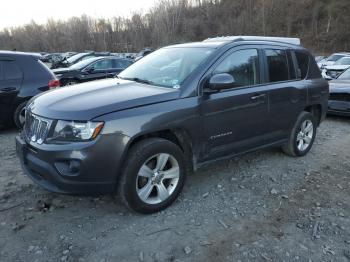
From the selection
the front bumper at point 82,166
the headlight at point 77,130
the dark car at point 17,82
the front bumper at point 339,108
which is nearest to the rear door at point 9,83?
the dark car at point 17,82

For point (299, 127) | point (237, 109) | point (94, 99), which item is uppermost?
point (94, 99)

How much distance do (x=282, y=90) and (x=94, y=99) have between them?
2690 millimetres

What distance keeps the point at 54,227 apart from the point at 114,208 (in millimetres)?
665

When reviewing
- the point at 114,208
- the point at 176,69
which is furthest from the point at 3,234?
the point at 176,69

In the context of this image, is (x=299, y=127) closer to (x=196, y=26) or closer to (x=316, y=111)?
(x=316, y=111)

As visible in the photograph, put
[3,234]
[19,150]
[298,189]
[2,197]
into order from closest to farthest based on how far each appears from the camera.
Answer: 1. [3,234]
2. [19,150]
3. [2,197]
4. [298,189]

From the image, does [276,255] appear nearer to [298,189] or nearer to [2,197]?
[298,189]

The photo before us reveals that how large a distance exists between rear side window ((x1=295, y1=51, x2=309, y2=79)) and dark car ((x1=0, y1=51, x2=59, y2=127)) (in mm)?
4834

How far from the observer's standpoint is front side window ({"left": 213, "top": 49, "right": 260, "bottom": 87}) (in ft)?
13.9

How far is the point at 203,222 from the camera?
3629 millimetres

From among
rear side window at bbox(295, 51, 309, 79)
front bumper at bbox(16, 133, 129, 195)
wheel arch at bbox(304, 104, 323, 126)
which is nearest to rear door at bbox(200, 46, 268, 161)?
rear side window at bbox(295, 51, 309, 79)

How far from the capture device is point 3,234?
3.39 metres

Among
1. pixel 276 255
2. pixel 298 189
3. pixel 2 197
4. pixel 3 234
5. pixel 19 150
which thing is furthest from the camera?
pixel 298 189

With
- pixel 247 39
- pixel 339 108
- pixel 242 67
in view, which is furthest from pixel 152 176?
pixel 339 108
